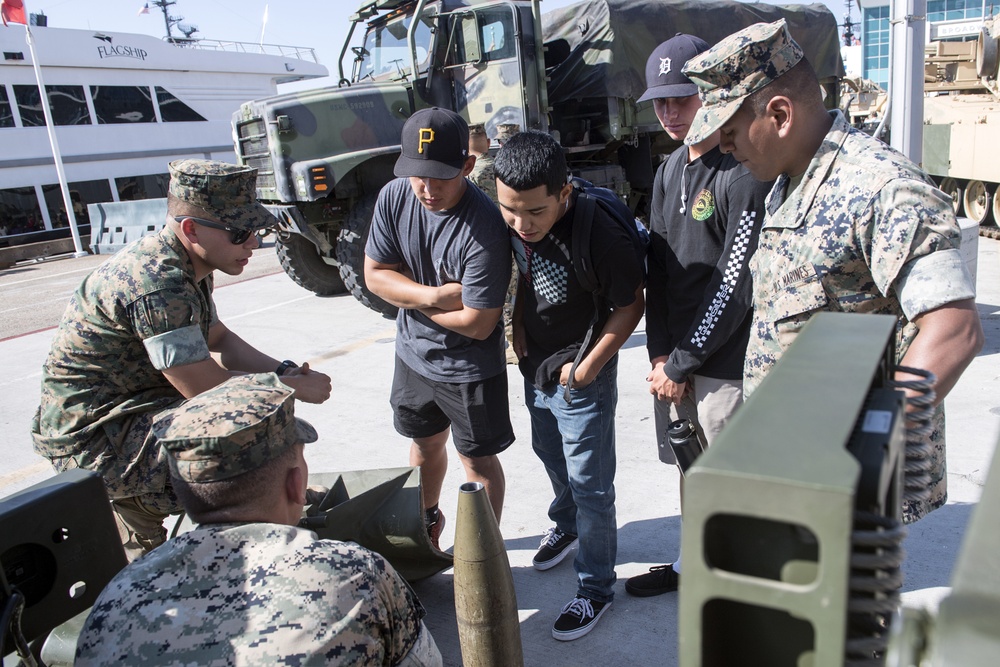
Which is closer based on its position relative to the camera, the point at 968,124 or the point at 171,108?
the point at 968,124

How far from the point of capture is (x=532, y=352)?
8.93ft

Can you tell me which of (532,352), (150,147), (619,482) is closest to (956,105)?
(619,482)

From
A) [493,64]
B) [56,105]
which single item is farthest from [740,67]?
[56,105]

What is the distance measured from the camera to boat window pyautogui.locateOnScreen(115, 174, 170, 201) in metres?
22.5

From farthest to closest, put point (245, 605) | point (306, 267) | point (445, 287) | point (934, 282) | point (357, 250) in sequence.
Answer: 1. point (306, 267)
2. point (357, 250)
3. point (445, 287)
4. point (934, 282)
5. point (245, 605)

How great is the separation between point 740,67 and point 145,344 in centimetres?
174

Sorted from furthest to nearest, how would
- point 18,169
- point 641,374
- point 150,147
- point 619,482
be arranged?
point 150,147, point 18,169, point 641,374, point 619,482

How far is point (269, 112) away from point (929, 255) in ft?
19.7

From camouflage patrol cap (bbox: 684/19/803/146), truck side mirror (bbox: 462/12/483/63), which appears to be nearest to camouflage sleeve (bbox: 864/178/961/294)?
camouflage patrol cap (bbox: 684/19/803/146)

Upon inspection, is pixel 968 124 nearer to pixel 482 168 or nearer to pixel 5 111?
pixel 482 168

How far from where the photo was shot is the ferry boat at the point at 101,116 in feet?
65.3

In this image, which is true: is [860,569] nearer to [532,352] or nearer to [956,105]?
[532,352]

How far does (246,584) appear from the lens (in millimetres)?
1418

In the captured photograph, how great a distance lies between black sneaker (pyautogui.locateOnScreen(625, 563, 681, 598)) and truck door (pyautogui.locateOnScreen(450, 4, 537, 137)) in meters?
5.26
